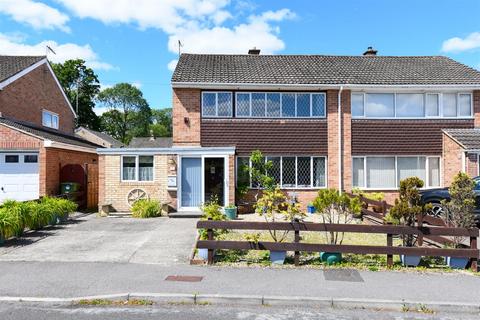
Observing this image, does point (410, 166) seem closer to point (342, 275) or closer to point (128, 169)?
point (342, 275)

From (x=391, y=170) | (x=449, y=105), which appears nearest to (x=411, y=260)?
(x=391, y=170)

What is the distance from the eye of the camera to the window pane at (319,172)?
54.3 ft

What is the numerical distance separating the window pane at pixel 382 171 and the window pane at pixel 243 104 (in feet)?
19.3

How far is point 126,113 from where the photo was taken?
85875mm

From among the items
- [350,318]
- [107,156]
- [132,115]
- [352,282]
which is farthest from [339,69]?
[132,115]

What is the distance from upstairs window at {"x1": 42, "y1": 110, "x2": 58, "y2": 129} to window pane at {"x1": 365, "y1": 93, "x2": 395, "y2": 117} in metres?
18.6

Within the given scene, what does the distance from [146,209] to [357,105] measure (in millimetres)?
10173

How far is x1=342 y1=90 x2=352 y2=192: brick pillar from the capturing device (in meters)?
16.5

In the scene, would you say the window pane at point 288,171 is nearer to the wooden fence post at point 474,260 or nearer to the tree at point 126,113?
the wooden fence post at point 474,260

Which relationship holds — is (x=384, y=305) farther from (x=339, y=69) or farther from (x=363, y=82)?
(x=339, y=69)

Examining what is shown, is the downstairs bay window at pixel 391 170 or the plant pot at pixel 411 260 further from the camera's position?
the downstairs bay window at pixel 391 170

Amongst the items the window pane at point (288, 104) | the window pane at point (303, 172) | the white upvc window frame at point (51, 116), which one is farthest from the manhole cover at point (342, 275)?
the white upvc window frame at point (51, 116)

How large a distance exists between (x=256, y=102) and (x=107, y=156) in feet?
21.9

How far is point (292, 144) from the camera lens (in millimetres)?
16422
